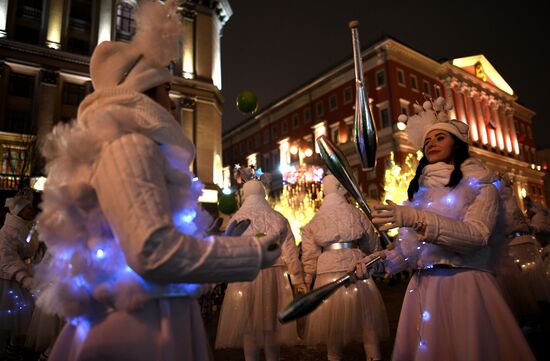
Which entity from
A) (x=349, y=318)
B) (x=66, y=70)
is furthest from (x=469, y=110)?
(x=349, y=318)

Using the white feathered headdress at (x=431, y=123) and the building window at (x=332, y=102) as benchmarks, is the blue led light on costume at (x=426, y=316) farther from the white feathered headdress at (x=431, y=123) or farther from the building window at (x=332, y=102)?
the building window at (x=332, y=102)

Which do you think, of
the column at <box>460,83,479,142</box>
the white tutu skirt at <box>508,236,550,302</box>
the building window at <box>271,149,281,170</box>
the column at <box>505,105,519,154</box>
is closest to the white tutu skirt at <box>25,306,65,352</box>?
the white tutu skirt at <box>508,236,550,302</box>

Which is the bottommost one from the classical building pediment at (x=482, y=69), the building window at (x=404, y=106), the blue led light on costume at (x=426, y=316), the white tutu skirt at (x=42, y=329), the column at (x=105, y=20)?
the white tutu skirt at (x=42, y=329)

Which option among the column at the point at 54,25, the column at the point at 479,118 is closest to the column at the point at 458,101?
the column at the point at 479,118

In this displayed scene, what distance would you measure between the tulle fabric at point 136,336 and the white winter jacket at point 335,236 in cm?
360

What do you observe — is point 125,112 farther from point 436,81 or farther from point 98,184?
point 436,81

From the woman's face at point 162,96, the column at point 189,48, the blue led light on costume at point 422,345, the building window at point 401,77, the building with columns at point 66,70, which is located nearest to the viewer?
the woman's face at point 162,96

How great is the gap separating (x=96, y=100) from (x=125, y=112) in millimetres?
259

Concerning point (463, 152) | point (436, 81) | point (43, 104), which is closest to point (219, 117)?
point (43, 104)

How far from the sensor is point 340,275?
4871 millimetres

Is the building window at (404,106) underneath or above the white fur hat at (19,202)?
above

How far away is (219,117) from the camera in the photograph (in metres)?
31.1

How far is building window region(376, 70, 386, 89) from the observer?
33.6m

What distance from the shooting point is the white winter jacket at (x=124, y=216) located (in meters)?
1.34
